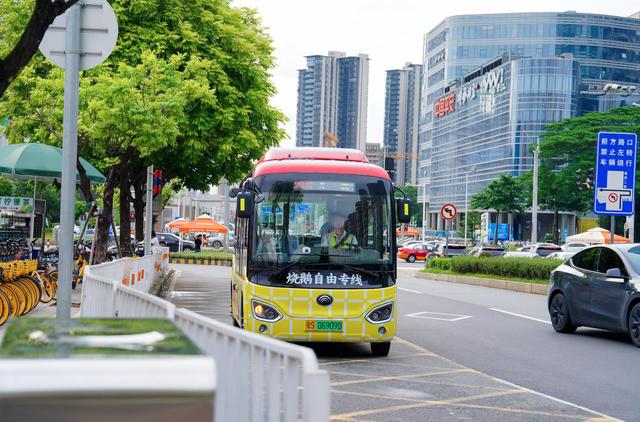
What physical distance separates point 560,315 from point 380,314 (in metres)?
5.22

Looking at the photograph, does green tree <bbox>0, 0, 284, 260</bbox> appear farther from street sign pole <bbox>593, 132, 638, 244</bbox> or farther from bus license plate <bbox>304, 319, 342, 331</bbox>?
street sign pole <bbox>593, 132, 638, 244</bbox>

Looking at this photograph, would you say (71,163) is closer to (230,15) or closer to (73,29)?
(73,29)

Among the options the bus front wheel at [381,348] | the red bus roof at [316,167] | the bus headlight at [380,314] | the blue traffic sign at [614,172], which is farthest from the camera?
the blue traffic sign at [614,172]

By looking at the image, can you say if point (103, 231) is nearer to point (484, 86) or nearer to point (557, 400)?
point (557, 400)

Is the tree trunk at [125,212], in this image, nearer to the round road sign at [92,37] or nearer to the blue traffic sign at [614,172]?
the blue traffic sign at [614,172]

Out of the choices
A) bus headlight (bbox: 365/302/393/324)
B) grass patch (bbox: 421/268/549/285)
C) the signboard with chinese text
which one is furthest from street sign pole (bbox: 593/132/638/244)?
the signboard with chinese text

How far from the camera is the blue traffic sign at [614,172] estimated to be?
25141 mm

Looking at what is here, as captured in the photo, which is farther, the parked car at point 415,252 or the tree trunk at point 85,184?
the parked car at point 415,252

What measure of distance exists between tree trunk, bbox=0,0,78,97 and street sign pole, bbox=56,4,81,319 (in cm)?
21

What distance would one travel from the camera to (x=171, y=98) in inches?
856

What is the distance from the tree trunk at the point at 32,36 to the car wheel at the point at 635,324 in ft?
30.6

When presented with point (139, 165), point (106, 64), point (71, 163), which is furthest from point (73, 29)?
point (139, 165)

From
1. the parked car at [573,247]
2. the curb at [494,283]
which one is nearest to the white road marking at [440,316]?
the curb at [494,283]

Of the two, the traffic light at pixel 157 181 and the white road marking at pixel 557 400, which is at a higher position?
the traffic light at pixel 157 181
